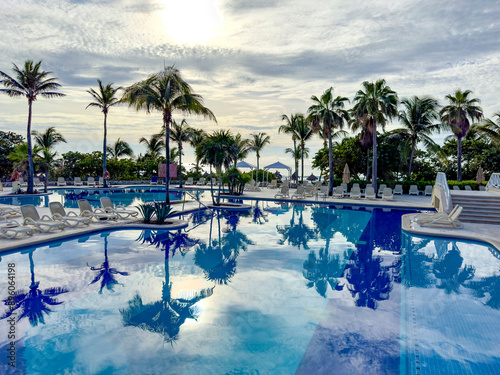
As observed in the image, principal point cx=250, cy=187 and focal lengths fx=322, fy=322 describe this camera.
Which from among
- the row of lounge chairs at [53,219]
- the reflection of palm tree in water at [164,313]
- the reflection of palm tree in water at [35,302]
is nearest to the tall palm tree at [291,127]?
the row of lounge chairs at [53,219]

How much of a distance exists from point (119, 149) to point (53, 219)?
3541cm

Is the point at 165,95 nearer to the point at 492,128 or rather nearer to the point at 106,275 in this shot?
the point at 106,275

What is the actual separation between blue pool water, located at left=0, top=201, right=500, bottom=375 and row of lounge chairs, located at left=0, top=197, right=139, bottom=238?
1.22 metres

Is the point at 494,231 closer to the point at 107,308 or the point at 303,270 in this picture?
the point at 303,270

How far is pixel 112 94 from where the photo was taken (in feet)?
103

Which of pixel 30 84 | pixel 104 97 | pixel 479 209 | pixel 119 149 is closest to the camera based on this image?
pixel 479 209

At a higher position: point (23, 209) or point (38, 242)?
point (23, 209)

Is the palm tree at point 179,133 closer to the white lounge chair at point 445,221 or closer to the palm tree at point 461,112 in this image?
the palm tree at point 461,112

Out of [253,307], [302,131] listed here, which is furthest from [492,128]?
[253,307]

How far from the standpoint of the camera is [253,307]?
5.77 metres

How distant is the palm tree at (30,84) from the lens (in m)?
22.8

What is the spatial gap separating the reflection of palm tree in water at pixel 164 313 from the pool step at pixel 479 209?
43.5 ft

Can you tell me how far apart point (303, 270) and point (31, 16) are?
15016 mm

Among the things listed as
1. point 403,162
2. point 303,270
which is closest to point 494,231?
point 303,270
